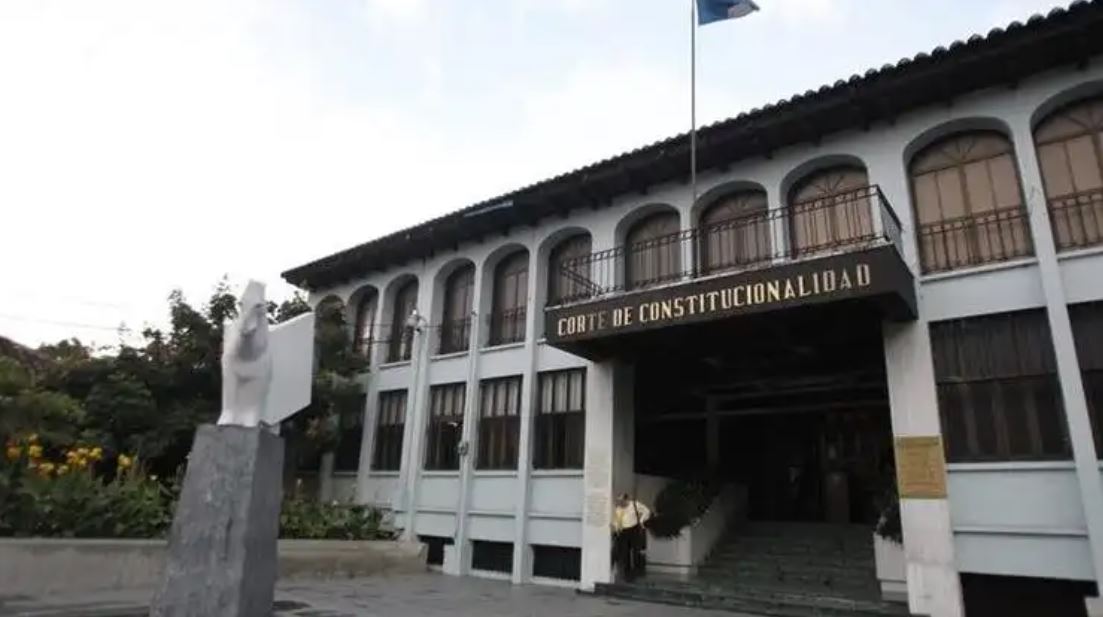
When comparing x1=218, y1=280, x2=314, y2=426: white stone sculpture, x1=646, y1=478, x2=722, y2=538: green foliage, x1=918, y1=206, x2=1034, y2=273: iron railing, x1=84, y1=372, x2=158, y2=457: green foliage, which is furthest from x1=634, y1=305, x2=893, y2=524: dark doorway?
x1=84, y1=372, x2=158, y2=457: green foliage

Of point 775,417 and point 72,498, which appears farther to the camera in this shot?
point 775,417

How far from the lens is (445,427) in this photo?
57.6 ft

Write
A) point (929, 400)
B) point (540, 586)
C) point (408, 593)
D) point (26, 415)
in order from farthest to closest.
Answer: point (540, 586), point (408, 593), point (26, 415), point (929, 400)

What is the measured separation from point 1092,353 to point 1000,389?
1232mm

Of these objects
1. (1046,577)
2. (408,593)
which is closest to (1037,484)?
(1046,577)

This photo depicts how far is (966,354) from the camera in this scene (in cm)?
1090

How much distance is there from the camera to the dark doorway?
13.4 meters

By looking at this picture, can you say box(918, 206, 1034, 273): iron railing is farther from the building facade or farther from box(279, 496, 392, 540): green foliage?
box(279, 496, 392, 540): green foliage

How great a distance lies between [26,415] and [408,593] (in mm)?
6966

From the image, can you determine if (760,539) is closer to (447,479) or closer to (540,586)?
(540,586)

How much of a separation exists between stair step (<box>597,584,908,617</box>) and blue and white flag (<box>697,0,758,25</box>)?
10102 mm

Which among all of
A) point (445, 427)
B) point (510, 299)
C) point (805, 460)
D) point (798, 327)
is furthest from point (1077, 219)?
point (445, 427)

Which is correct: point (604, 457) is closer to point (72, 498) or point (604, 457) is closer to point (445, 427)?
point (445, 427)

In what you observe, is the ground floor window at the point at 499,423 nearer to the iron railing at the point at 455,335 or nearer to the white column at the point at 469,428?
the white column at the point at 469,428
